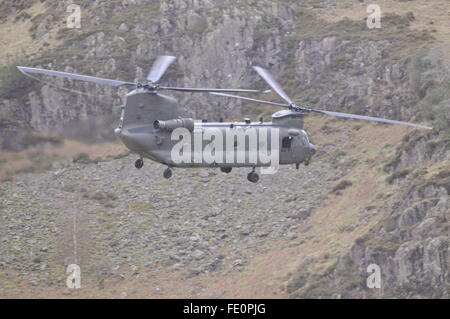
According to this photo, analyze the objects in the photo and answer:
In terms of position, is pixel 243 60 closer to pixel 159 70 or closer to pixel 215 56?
pixel 215 56

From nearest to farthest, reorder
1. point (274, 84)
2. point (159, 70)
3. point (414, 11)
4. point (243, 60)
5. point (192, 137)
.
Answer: point (192, 137), point (159, 70), point (274, 84), point (243, 60), point (414, 11)

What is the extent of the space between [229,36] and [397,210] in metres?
27.5

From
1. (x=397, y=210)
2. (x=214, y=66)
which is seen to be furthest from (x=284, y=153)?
(x=214, y=66)

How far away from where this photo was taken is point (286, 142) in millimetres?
57312

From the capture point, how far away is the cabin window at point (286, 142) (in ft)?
188

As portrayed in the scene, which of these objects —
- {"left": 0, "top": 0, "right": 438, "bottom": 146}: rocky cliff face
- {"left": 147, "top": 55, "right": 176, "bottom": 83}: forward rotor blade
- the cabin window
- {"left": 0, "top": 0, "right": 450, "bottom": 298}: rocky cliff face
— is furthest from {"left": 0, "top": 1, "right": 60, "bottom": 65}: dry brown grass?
the cabin window

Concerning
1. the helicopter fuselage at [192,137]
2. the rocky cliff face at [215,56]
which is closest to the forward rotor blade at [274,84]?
the helicopter fuselage at [192,137]

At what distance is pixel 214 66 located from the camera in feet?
322

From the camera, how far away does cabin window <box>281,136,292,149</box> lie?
57.2 metres

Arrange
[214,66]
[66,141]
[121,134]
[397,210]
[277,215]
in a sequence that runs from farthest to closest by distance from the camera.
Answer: [214,66]
[277,215]
[397,210]
[66,141]
[121,134]

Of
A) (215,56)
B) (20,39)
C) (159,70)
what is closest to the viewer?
(159,70)

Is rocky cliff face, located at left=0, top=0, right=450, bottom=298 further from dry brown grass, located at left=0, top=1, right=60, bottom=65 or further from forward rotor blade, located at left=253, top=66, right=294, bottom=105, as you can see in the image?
forward rotor blade, located at left=253, top=66, right=294, bottom=105

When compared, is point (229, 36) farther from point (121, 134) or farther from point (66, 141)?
point (121, 134)

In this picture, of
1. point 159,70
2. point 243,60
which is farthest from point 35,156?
point 243,60
